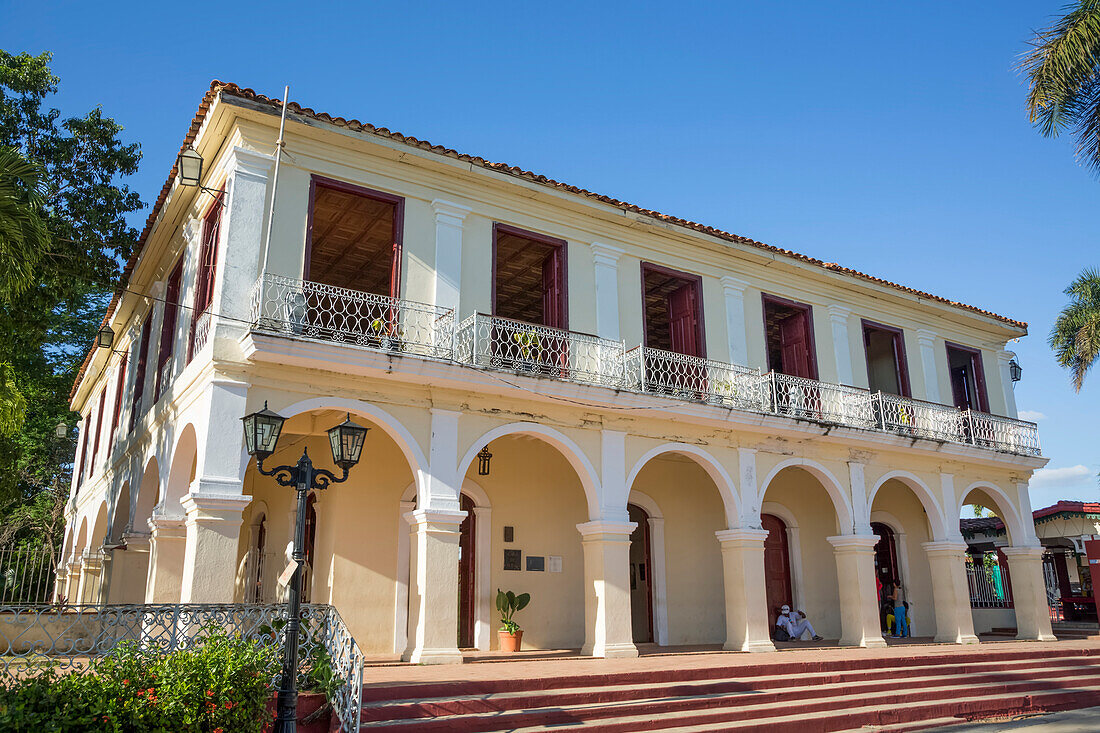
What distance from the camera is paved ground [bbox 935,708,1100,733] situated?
9148 millimetres

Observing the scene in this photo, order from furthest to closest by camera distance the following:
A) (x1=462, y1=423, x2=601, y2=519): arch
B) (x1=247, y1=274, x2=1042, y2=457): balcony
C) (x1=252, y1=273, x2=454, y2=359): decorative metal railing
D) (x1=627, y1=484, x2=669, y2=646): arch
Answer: (x1=627, y1=484, x2=669, y2=646): arch → (x1=462, y1=423, x2=601, y2=519): arch → (x1=247, y1=274, x2=1042, y2=457): balcony → (x1=252, y1=273, x2=454, y2=359): decorative metal railing

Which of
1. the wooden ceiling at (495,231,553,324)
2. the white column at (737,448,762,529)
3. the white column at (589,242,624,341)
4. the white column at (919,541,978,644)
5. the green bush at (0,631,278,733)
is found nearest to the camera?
the green bush at (0,631,278,733)

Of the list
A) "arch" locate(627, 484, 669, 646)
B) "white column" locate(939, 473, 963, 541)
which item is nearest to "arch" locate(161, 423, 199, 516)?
"arch" locate(627, 484, 669, 646)

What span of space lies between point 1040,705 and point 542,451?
7.93 m

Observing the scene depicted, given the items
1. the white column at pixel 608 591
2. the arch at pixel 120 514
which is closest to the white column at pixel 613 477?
the white column at pixel 608 591

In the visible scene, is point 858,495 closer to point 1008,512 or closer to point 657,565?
point 657,565

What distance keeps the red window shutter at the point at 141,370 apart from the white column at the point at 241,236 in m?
5.64

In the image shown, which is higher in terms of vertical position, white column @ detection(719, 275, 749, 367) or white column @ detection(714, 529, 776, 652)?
white column @ detection(719, 275, 749, 367)

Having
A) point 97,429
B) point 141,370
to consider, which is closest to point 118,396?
point 141,370

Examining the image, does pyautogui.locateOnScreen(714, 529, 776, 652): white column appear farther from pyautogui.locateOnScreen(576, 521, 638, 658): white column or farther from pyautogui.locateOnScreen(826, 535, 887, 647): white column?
pyautogui.locateOnScreen(576, 521, 638, 658): white column

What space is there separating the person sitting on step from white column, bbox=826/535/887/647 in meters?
1.61

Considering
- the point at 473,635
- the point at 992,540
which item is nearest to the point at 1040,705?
the point at 473,635

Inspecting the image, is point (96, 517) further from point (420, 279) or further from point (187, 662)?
point (187, 662)

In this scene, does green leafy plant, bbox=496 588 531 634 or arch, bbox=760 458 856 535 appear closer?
green leafy plant, bbox=496 588 531 634
